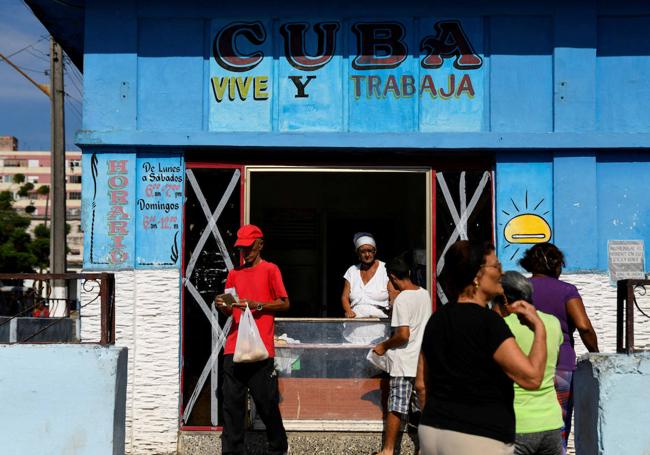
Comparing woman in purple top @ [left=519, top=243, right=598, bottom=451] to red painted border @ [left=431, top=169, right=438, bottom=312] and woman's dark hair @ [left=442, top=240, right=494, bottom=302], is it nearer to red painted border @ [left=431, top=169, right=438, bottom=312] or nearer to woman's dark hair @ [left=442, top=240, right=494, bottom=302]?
woman's dark hair @ [left=442, top=240, right=494, bottom=302]

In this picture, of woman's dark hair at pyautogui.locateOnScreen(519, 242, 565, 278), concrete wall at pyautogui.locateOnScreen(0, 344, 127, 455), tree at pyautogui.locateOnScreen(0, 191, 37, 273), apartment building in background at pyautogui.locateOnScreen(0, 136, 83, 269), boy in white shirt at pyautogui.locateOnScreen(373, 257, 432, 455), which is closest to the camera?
woman's dark hair at pyautogui.locateOnScreen(519, 242, 565, 278)

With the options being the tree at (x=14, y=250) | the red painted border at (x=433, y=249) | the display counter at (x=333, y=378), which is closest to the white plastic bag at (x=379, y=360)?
the display counter at (x=333, y=378)

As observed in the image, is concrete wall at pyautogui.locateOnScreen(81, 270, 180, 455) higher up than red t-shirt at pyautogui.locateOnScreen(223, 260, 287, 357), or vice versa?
red t-shirt at pyautogui.locateOnScreen(223, 260, 287, 357)

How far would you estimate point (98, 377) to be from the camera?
6035mm

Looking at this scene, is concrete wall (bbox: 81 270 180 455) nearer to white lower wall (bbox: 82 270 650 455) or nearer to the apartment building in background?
white lower wall (bbox: 82 270 650 455)

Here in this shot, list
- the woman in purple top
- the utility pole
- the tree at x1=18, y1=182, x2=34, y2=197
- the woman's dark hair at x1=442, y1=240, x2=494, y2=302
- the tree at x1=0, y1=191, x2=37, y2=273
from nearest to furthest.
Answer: the woman's dark hair at x1=442, y1=240, x2=494, y2=302 → the woman in purple top → the utility pole → the tree at x1=0, y1=191, x2=37, y2=273 → the tree at x1=18, y1=182, x2=34, y2=197

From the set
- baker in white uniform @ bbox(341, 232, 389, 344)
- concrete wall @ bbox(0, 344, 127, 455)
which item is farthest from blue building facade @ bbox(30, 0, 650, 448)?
concrete wall @ bbox(0, 344, 127, 455)

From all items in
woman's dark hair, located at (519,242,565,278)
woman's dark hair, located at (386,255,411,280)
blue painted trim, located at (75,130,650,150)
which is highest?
blue painted trim, located at (75,130,650,150)

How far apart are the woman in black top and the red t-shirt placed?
2.82m

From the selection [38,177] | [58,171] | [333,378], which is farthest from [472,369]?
[38,177]

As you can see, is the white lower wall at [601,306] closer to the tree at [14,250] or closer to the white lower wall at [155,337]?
the white lower wall at [155,337]

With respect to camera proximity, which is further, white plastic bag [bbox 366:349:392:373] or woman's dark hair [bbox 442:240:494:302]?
white plastic bag [bbox 366:349:392:373]

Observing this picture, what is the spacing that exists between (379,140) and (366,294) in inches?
57.4

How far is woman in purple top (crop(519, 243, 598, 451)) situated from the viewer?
17.8 feet
